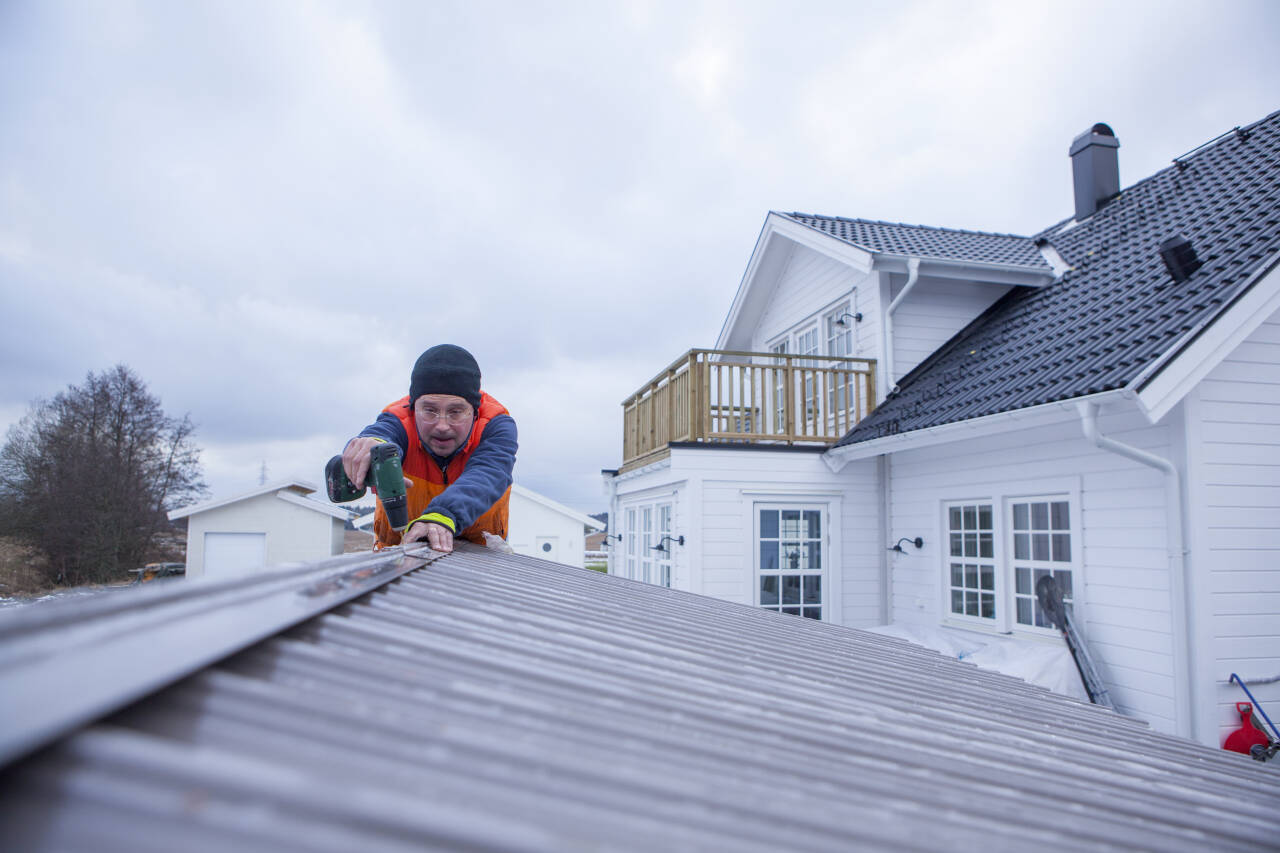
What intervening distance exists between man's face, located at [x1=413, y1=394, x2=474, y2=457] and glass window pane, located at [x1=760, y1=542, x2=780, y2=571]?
673 cm

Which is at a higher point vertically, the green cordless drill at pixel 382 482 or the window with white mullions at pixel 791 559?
the green cordless drill at pixel 382 482

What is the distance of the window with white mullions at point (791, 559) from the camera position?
9.70 m

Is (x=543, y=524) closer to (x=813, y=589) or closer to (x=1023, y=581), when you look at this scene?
(x=813, y=589)

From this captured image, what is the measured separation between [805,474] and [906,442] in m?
1.84

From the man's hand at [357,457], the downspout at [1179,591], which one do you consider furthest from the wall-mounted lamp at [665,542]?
the man's hand at [357,457]

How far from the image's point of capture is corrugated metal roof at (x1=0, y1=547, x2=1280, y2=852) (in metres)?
0.64

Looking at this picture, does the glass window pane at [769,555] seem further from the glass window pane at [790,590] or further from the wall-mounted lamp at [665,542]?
the wall-mounted lamp at [665,542]

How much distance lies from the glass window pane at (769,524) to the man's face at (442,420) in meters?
6.66

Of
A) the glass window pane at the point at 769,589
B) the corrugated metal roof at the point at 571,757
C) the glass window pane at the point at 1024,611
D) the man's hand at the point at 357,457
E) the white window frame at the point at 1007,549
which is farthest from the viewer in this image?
the glass window pane at the point at 769,589

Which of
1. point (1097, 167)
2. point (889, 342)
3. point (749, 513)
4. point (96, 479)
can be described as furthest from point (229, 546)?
point (1097, 167)

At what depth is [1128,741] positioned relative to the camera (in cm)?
223

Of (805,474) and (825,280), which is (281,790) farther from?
(825,280)

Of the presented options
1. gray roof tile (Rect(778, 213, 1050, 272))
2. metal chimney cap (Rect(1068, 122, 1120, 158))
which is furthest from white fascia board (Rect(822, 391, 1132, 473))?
metal chimney cap (Rect(1068, 122, 1120, 158))

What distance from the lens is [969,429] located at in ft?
23.1
